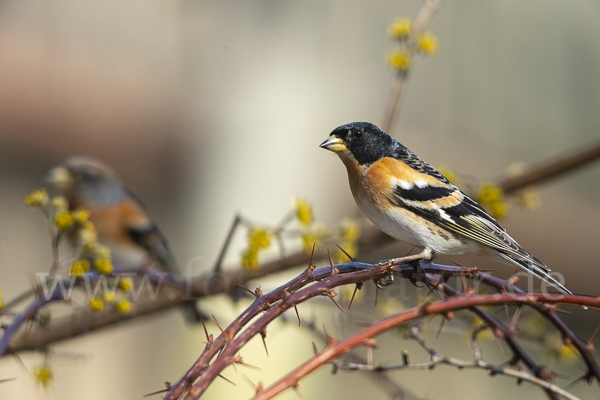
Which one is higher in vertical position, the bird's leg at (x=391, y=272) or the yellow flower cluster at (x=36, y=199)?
the yellow flower cluster at (x=36, y=199)

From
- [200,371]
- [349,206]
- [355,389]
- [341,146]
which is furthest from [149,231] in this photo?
[200,371]

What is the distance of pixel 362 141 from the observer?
2.15 m

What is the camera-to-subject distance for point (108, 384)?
4.14 m

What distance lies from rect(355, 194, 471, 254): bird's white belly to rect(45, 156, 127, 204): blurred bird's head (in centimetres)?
277

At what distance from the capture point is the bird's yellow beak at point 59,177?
3925mm

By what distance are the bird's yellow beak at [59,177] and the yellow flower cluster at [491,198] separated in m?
2.85

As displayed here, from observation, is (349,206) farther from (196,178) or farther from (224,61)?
(224,61)

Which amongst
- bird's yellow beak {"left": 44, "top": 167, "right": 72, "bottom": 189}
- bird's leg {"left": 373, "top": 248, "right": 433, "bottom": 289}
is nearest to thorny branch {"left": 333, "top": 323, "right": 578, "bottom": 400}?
bird's leg {"left": 373, "top": 248, "right": 433, "bottom": 289}

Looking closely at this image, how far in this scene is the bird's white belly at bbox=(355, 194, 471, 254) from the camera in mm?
2020

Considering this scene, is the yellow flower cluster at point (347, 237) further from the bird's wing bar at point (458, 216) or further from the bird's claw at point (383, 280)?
the bird's claw at point (383, 280)

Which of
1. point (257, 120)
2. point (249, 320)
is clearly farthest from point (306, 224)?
point (257, 120)

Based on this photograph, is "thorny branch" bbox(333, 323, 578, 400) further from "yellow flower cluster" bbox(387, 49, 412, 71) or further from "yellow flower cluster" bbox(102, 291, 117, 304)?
"yellow flower cluster" bbox(387, 49, 412, 71)

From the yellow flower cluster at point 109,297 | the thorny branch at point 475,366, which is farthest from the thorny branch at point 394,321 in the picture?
the yellow flower cluster at point 109,297

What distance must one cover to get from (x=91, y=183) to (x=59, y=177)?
0.62 m
